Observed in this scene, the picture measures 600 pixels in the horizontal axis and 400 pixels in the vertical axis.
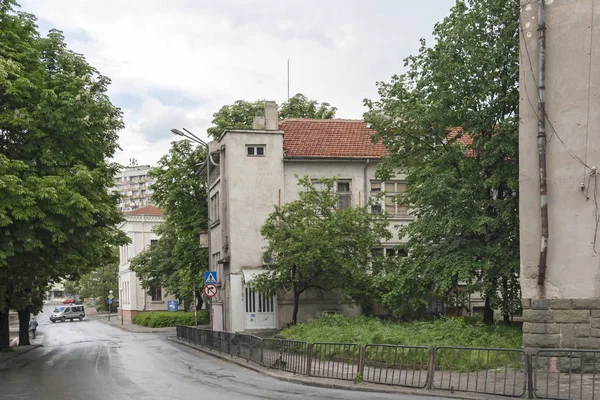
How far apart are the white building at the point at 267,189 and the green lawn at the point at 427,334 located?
29.6 ft

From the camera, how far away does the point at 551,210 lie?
16.3m

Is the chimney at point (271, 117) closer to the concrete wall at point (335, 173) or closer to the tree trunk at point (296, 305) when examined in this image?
the concrete wall at point (335, 173)

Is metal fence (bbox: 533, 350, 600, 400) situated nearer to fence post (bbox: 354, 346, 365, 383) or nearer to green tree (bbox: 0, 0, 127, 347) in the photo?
fence post (bbox: 354, 346, 365, 383)

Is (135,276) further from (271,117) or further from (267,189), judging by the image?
(271,117)

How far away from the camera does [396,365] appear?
15.1 m

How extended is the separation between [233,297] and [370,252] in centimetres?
701

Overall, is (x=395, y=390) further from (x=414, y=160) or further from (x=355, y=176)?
(x=355, y=176)

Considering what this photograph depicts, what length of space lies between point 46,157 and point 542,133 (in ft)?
46.9

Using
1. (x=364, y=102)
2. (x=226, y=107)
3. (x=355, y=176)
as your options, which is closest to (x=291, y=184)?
(x=355, y=176)

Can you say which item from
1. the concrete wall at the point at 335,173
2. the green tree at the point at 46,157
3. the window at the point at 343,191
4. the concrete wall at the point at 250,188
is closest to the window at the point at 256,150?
the concrete wall at the point at 250,188

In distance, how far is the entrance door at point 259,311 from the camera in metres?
33.5

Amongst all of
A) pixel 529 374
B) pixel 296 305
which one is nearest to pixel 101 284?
pixel 296 305

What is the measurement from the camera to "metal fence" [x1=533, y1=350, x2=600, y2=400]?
12.4m

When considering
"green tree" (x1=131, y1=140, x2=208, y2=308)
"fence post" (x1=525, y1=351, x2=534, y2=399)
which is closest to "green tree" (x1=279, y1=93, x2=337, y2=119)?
"green tree" (x1=131, y1=140, x2=208, y2=308)
